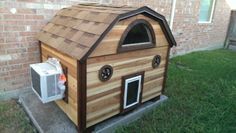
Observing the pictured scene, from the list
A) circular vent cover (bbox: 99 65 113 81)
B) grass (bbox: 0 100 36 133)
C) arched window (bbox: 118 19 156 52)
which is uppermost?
arched window (bbox: 118 19 156 52)

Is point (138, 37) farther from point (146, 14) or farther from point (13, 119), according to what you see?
point (13, 119)

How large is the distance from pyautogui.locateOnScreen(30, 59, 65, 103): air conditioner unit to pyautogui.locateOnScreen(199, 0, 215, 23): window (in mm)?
6059

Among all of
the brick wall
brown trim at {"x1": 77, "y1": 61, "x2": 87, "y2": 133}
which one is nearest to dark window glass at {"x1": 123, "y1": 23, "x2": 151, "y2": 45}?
brown trim at {"x1": 77, "y1": 61, "x2": 87, "y2": 133}

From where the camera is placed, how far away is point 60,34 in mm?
2420

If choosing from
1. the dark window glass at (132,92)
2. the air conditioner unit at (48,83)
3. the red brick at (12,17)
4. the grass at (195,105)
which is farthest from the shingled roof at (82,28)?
the grass at (195,105)

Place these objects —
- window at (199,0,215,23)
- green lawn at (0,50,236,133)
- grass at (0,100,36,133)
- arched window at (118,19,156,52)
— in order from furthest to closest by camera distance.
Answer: window at (199,0,215,23) → green lawn at (0,50,236,133) → grass at (0,100,36,133) → arched window at (118,19,156,52)

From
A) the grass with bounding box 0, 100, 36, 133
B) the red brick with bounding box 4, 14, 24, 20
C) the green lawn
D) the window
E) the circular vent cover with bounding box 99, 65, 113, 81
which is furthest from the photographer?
the window

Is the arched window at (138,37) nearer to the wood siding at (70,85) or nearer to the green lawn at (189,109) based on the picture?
the wood siding at (70,85)

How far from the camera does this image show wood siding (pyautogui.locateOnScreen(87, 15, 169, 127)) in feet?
6.86

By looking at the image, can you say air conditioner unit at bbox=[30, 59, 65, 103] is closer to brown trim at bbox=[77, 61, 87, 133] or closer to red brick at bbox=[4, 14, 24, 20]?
brown trim at bbox=[77, 61, 87, 133]

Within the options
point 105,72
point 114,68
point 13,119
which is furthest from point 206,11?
point 13,119

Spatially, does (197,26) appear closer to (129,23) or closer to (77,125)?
(129,23)

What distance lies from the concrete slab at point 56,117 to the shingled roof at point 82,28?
34.6 inches

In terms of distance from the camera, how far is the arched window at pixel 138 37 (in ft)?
7.43
